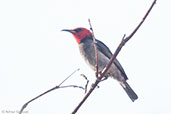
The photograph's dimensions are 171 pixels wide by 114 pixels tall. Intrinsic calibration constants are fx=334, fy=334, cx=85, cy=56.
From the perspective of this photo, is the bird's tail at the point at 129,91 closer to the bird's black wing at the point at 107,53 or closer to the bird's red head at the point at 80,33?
the bird's black wing at the point at 107,53

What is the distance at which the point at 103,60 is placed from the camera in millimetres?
7227

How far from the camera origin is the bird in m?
7.13

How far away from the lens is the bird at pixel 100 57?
23.4 ft

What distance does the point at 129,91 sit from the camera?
7.72m

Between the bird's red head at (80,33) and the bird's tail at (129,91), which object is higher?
the bird's red head at (80,33)

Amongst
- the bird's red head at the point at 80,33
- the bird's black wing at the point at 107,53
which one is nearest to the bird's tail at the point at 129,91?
the bird's black wing at the point at 107,53

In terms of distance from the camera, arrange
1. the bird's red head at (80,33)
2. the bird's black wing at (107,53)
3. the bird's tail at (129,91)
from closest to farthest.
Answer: the bird's black wing at (107,53) → the bird's tail at (129,91) → the bird's red head at (80,33)

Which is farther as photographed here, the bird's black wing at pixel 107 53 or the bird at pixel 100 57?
the bird's black wing at pixel 107 53

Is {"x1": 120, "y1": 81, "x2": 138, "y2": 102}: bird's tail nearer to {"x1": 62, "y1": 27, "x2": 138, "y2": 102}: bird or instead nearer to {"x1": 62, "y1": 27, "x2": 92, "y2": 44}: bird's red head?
{"x1": 62, "y1": 27, "x2": 138, "y2": 102}: bird

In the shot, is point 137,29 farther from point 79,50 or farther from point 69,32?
point 69,32

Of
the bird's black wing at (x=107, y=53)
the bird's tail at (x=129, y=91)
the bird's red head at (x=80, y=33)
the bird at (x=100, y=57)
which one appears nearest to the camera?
the bird at (x=100, y=57)

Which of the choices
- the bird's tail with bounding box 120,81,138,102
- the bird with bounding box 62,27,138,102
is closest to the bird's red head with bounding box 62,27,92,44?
the bird with bounding box 62,27,138,102

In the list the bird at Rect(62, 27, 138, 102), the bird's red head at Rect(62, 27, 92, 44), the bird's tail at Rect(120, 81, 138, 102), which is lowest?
the bird's tail at Rect(120, 81, 138, 102)

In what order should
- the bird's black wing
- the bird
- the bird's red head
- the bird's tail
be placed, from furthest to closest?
the bird's red head, the bird's tail, the bird's black wing, the bird
